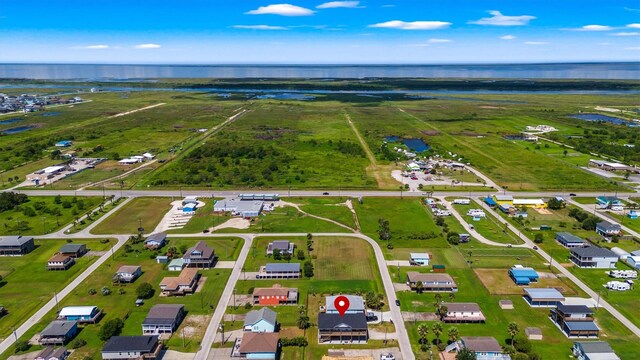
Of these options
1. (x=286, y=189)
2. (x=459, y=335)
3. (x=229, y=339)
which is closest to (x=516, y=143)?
(x=286, y=189)

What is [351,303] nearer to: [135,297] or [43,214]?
[135,297]

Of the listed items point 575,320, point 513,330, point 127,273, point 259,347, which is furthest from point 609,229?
point 127,273

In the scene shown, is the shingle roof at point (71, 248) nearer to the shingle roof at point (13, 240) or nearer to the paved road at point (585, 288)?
the shingle roof at point (13, 240)

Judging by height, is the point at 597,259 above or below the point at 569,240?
below

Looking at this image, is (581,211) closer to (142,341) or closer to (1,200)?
(142,341)

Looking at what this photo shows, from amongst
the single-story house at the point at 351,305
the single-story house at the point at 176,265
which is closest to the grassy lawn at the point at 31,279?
the single-story house at the point at 176,265

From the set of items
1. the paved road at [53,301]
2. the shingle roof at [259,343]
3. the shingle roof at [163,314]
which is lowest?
the paved road at [53,301]
